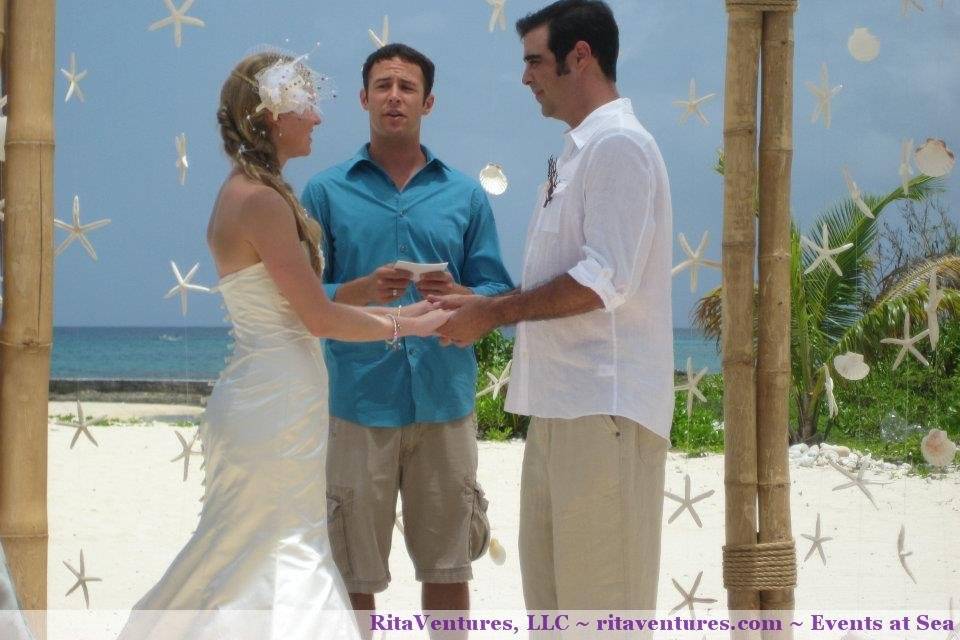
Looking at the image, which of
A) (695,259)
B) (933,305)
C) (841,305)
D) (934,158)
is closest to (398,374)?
(695,259)

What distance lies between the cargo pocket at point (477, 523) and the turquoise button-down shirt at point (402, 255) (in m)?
0.24

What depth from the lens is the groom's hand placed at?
10.4ft

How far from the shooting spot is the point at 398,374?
3254 millimetres

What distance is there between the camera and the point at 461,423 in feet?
10.9

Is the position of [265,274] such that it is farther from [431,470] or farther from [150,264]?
[431,470]

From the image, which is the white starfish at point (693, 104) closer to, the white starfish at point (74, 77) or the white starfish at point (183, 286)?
the white starfish at point (183, 286)

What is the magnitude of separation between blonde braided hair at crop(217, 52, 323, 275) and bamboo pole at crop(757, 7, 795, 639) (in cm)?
129

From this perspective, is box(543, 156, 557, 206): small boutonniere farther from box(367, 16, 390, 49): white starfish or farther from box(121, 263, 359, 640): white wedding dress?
box(367, 16, 390, 49): white starfish

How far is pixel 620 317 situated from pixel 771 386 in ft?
2.53

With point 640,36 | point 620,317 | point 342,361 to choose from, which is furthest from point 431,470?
point 640,36

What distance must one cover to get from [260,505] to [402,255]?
0.92 metres

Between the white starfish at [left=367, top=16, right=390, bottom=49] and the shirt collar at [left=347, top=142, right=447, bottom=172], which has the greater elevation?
the white starfish at [left=367, top=16, right=390, bottom=49]

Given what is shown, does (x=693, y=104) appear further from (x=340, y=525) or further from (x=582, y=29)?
(x=340, y=525)

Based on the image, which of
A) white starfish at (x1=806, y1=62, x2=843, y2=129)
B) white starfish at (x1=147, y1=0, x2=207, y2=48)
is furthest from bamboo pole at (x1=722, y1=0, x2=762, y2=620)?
white starfish at (x1=147, y1=0, x2=207, y2=48)
